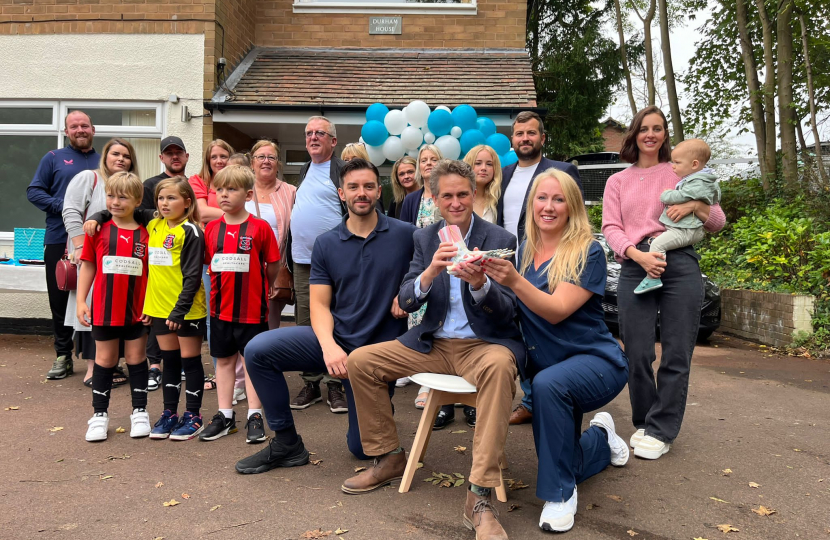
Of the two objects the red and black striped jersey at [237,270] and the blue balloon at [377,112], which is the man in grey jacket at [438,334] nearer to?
the red and black striped jersey at [237,270]

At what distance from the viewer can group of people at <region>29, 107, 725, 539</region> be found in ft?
10.4

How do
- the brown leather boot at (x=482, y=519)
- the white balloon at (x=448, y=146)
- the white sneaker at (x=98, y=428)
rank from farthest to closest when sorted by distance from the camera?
the white balloon at (x=448, y=146), the white sneaker at (x=98, y=428), the brown leather boot at (x=482, y=519)

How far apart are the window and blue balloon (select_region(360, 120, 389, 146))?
3.60 metres

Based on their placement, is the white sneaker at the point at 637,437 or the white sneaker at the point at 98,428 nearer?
the white sneaker at the point at 637,437

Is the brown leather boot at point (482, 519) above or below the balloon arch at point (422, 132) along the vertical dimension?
below

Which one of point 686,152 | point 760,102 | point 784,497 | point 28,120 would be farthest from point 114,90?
point 760,102

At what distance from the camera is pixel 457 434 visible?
15.1ft

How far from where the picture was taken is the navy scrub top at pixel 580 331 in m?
3.27

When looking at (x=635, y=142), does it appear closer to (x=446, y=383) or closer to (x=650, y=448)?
(x=650, y=448)

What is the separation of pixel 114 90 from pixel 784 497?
32.6 ft

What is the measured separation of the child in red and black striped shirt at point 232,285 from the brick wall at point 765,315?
704 cm

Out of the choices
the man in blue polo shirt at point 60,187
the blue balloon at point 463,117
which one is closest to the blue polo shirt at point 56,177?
the man in blue polo shirt at point 60,187

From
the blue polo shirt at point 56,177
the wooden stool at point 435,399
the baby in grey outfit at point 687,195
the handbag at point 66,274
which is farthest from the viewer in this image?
the blue polo shirt at point 56,177

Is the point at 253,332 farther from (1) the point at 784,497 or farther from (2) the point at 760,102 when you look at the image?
(2) the point at 760,102
